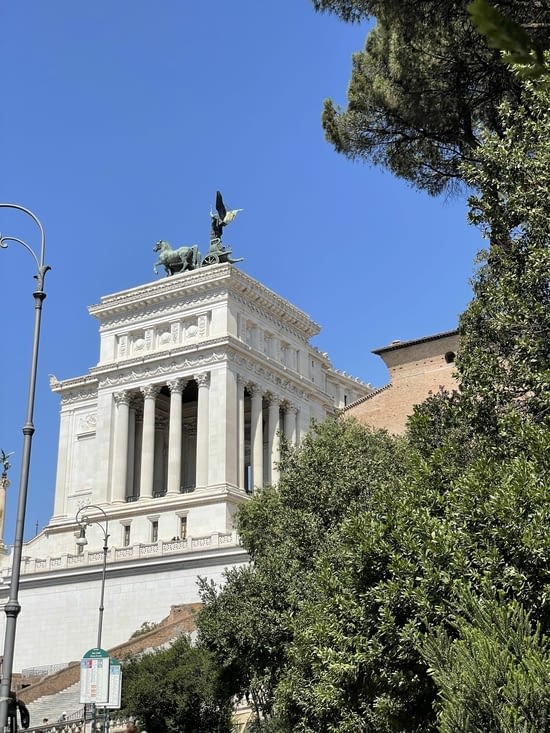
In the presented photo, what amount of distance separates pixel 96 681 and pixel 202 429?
127 ft

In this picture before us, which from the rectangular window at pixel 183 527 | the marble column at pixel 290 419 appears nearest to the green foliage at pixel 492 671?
the rectangular window at pixel 183 527

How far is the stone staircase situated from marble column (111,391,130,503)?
17074mm

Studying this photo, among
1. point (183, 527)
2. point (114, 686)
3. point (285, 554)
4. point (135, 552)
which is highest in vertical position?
point (183, 527)

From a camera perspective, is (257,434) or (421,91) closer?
(421,91)

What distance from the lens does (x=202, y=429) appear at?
56.0m

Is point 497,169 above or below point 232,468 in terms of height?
below

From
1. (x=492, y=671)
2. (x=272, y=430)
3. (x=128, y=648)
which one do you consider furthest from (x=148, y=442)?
(x=492, y=671)

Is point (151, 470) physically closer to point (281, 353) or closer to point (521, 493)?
point (281, 353)

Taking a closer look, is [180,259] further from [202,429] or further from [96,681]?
[96,681]

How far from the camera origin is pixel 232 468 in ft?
179

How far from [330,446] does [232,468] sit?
97.7 ft

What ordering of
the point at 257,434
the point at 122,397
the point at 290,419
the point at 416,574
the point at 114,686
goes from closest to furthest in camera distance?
the point at 416,574 → the point at 114,686 → the point at 257,434 → the point at 122,397 → the point at 290,419

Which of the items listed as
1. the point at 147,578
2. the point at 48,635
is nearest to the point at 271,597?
the point at 147,578

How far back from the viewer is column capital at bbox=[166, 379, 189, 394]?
57469mm
